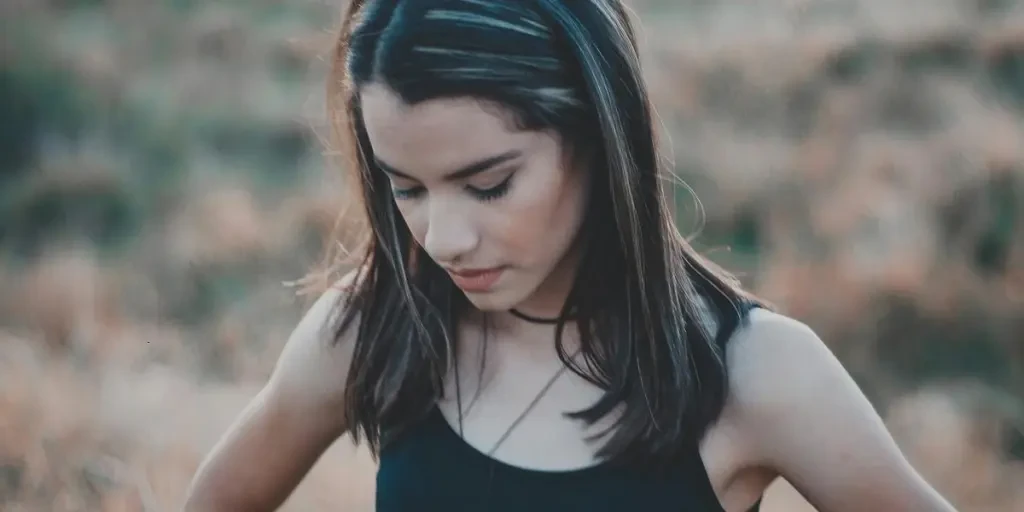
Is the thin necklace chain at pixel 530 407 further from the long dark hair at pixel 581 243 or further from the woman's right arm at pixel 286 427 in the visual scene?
the woman's right arm at pixel 286 427

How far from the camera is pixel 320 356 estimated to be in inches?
45.1

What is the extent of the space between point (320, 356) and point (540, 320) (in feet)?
0.68

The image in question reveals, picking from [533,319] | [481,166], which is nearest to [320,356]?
[533,319]

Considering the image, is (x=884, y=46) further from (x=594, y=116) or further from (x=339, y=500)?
(x=594, y=116)

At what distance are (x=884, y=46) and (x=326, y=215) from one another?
1.84 metres

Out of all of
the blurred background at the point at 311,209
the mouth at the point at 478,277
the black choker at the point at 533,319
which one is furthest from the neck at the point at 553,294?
the blurred background at the point at 311,209

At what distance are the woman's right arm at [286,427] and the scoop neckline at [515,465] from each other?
13 centimetres

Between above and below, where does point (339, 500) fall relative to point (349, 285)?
below

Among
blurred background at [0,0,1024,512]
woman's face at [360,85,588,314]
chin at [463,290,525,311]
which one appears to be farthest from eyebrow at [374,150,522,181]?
blurred background at [0,0,1024,512]

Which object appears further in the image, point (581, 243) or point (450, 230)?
point (581, 243)

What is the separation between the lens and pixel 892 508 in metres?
1.00

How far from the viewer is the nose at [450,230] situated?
931mm

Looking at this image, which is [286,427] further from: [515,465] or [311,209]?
[311,209]

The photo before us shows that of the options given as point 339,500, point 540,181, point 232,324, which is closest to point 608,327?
point 540,181
